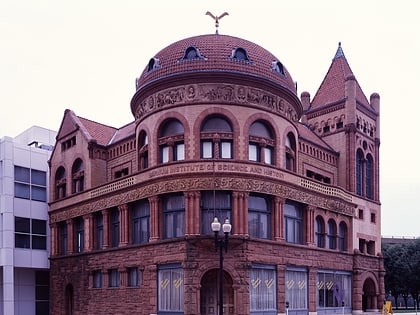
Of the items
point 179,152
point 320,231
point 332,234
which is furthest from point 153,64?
point 332,234

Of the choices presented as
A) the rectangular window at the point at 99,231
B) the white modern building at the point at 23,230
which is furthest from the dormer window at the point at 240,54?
the white modern building at the point at 23,230

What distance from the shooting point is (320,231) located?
143ft

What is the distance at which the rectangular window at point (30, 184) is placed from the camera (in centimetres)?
4991

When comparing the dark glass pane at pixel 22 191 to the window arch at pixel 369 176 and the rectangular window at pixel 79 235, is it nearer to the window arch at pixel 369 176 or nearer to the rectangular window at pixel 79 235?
the rectangular window at pixel 79 235

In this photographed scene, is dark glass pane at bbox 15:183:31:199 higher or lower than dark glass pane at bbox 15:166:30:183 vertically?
lower

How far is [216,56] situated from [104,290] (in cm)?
1779

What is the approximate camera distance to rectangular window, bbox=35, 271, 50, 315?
169 feet

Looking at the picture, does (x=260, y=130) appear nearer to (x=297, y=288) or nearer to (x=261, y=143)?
(x=261, y=143)

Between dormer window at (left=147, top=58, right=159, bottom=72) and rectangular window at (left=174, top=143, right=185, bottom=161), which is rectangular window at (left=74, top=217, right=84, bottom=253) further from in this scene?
dormer window at (left=147, top=58, right=159, bottom=72)

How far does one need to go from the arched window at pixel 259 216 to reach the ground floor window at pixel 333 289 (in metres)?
7.14

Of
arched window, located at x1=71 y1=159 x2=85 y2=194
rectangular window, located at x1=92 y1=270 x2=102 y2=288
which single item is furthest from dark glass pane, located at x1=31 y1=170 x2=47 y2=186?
rectangular window, located at x1=92 y1=270 x2=102 y2=288

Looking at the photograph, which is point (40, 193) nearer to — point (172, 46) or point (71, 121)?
point (71, 121)

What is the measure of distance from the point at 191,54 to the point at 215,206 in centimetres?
980

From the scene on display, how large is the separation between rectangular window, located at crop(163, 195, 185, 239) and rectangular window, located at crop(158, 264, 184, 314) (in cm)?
204
